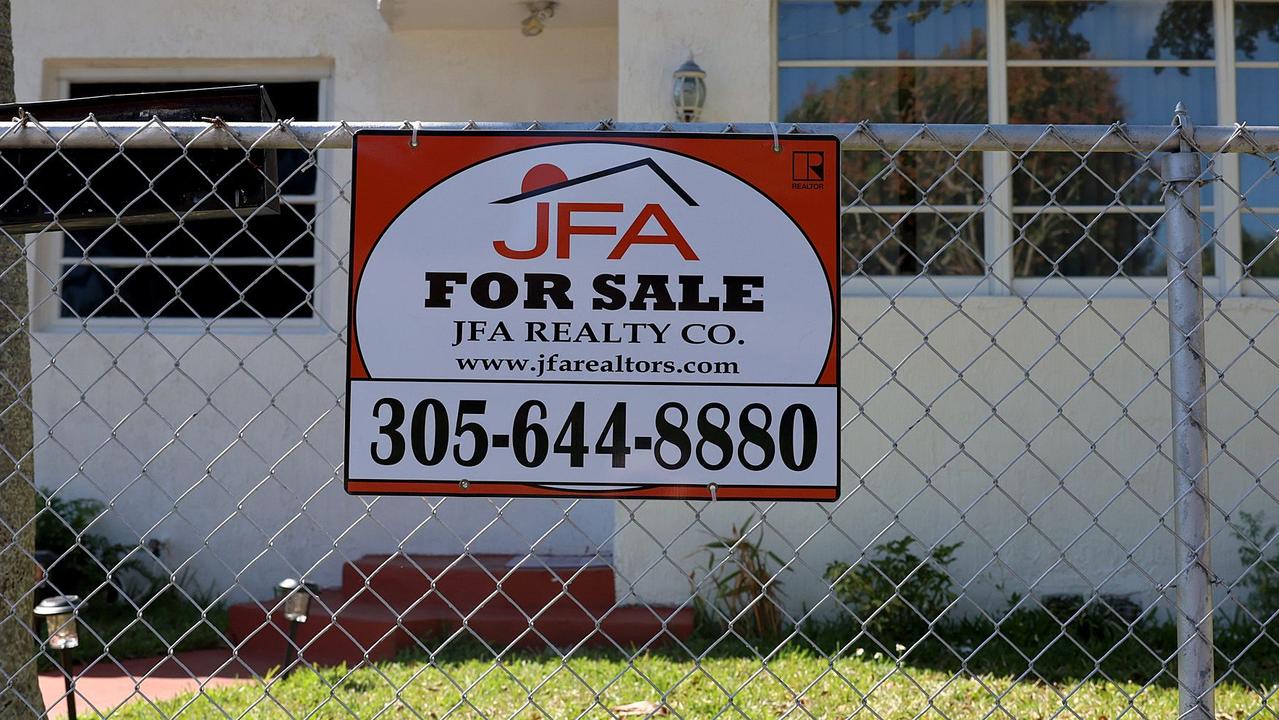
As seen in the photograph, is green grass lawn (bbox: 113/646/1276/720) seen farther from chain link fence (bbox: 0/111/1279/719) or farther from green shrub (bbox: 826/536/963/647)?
green shrub (bbox: 826/536/963/647)

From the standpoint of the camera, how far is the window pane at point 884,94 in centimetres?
645

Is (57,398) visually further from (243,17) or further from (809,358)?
(809,358)

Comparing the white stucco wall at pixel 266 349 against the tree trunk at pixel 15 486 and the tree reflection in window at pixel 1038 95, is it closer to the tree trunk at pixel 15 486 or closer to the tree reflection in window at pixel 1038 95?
the tree reflection in window at pixel 1038 95

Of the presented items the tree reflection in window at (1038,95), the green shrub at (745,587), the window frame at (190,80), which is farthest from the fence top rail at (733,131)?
the window frame at (190,80)

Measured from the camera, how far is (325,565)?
6953 millimetres

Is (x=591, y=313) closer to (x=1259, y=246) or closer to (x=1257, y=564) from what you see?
(x=1257, y=564)

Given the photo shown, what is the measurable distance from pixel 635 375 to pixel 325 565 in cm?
514

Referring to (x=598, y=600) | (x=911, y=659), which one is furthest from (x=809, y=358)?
(x=598, y=600)

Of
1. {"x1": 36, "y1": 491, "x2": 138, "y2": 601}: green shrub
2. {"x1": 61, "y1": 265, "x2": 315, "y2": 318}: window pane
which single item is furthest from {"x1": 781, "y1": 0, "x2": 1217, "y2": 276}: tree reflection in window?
{"x1": 36, "y1": 491, "x2": 138, "y2": 601}: green shrub

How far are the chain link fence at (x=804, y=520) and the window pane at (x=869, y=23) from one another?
2.15 ft

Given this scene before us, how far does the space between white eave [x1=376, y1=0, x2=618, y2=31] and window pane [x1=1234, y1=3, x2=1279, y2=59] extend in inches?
144

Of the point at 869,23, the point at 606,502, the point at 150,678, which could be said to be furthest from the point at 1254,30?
the point at 150,678

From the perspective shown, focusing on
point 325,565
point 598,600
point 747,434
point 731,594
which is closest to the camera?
point 747,434

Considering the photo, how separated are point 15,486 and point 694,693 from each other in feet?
9.49
